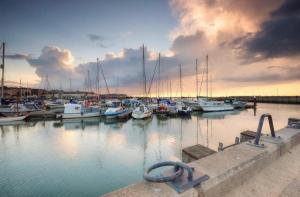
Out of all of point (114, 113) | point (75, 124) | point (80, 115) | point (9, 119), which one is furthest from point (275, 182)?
point (9, 119)

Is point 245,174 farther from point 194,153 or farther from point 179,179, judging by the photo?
point 194,153

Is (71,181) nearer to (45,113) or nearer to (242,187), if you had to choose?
(242,187)

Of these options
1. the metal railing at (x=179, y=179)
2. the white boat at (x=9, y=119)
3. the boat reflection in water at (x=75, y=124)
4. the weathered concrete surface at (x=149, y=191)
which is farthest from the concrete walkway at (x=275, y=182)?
the white boat at (x=9, y=119)

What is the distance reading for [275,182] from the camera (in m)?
3.76

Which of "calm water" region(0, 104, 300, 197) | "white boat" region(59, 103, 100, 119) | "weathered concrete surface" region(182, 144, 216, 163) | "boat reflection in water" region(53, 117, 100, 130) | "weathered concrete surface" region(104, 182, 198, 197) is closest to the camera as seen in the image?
"weathered concrete surface" region(104, 182, 198, 197)

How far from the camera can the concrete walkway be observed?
3.28m

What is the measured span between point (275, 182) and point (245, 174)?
3.17ft

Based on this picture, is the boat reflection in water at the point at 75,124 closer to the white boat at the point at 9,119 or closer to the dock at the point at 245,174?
the white boat at the point at 9,119

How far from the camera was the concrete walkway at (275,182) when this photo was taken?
129 inches

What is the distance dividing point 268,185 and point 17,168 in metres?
12.4

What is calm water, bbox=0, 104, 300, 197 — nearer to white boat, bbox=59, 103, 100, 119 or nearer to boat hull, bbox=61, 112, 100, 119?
boat hull, bbox=61, 112, 100, 119

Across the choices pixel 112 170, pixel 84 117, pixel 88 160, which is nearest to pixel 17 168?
pixel 88 160

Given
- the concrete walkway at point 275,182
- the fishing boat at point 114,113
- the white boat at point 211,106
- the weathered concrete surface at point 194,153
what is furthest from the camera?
the white boat at point 211,106

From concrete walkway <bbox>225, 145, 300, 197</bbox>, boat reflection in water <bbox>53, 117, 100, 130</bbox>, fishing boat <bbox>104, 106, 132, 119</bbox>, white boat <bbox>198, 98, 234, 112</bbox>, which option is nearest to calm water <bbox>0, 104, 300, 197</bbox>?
boat reflection in water <bbox>53, 117, 100, 130</bbox>
